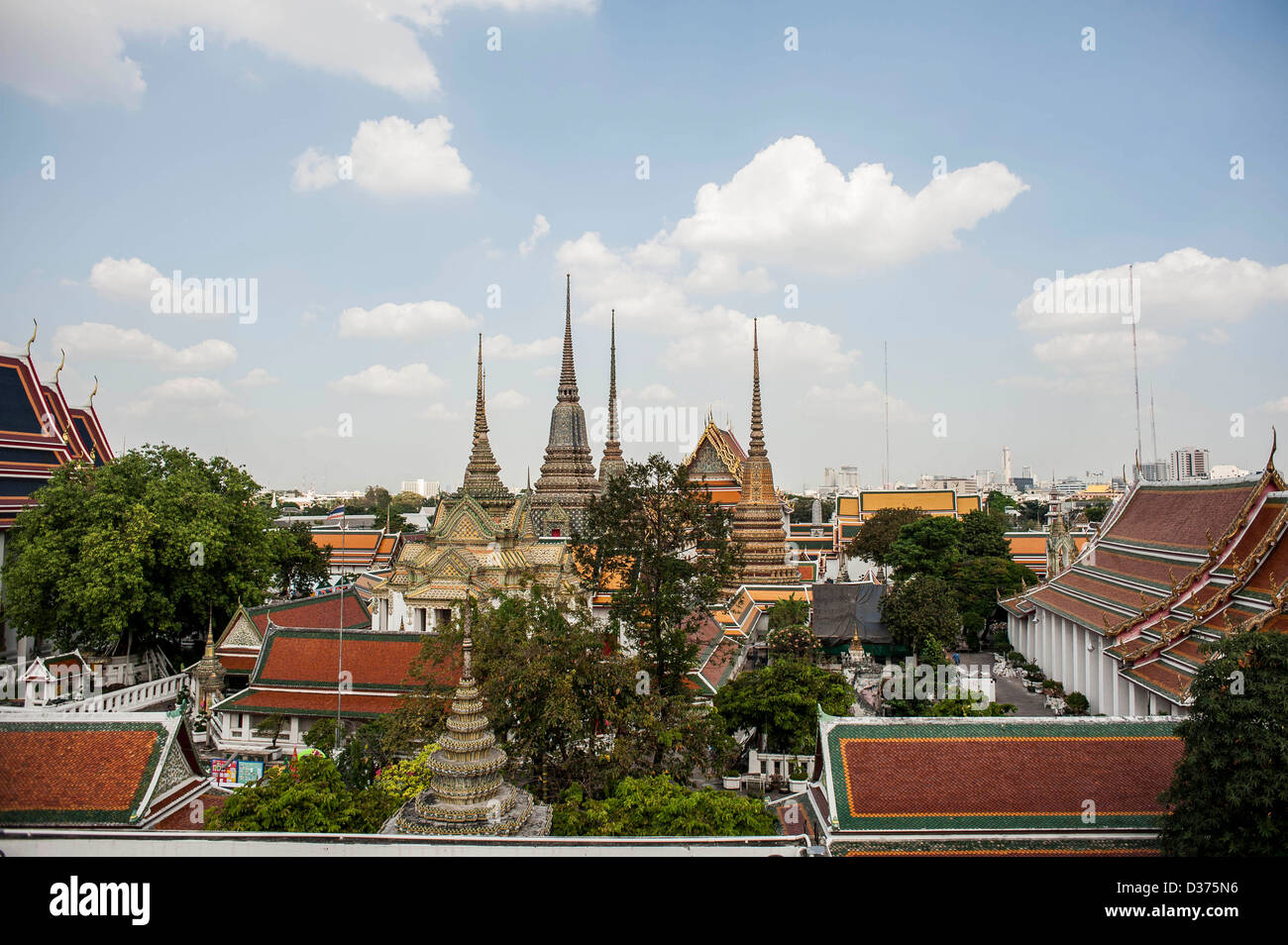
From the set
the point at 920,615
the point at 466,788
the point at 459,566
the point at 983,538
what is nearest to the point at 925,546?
the point at 983,538

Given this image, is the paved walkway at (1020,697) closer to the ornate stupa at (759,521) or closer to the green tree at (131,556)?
the ornate stupa at (759,521)

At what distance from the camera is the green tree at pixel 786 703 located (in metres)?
19.3

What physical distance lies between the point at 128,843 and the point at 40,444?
86.4 ft

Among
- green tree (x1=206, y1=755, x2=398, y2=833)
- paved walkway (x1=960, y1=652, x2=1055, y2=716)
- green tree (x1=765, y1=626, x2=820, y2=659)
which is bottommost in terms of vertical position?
paved walkway (x1=960, y1=652, x2=1055, y2=716)

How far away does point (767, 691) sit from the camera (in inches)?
779

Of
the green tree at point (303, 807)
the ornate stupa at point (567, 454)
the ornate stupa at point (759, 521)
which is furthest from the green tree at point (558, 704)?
the ornate stupa at point (567, 454)

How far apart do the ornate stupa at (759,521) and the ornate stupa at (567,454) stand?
9.42 metres

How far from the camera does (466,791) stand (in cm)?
1159

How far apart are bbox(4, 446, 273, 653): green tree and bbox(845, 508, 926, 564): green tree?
42863 mm

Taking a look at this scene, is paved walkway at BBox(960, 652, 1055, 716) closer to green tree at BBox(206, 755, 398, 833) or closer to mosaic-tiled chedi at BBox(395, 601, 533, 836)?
mosaic-tiled chedi at BBox(395, 601, 533, 836)

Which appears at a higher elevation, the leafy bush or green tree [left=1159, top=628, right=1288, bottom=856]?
green tree [left=1159, top=628, right=1288, bottom=856]

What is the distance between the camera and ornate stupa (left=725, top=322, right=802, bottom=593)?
44.5 metres

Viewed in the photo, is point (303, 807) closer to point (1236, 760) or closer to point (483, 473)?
point (1236, 760)

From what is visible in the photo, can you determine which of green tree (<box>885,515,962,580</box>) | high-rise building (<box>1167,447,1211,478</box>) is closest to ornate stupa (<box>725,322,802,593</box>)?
green tree (<box>885,515,962,580</box>)
